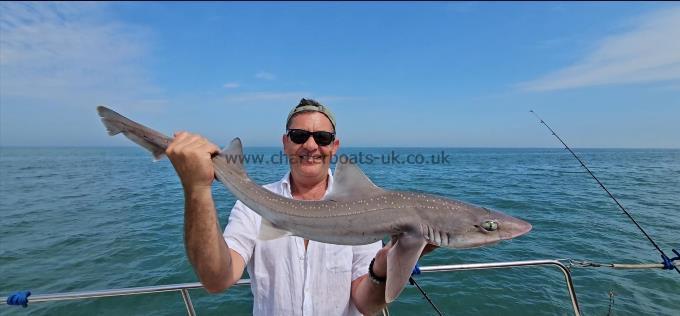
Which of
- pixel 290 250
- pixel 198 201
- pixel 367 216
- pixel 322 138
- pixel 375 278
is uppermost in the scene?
pixel 322 138


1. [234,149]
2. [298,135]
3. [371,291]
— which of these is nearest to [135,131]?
[234,149]

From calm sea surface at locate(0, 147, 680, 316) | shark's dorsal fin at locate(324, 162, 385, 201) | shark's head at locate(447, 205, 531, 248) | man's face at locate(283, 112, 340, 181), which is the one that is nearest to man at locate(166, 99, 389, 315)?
man's face at locate(283, 112, 340, 181)

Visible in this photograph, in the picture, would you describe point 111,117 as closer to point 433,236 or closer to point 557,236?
point 433,236

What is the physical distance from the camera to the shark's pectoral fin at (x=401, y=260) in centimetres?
238

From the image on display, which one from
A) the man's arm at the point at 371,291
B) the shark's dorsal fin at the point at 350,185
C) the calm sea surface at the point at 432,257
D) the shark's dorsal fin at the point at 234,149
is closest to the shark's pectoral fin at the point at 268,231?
the shark's dorsal fin at the point at 350,185

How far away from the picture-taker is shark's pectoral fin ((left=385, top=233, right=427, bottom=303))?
2.38m

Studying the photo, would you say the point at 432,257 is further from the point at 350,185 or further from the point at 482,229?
the point at 350,185

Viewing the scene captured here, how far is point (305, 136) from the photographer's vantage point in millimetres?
3420

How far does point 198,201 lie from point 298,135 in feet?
4.22

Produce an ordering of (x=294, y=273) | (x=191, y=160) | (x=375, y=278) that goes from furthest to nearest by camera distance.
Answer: (x=294, y=273) < (x=375, y=278) < (x=191, y=160)

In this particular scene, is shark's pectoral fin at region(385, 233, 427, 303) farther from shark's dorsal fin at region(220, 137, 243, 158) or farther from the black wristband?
shark's dorsal fin at region(220, 137, 243, 158)

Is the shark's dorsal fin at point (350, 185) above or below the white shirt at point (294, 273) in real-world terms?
above

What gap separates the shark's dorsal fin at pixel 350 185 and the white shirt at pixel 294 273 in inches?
32.7

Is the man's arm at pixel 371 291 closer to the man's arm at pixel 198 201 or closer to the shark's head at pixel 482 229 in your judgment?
the shark's head at pixel 482 229
